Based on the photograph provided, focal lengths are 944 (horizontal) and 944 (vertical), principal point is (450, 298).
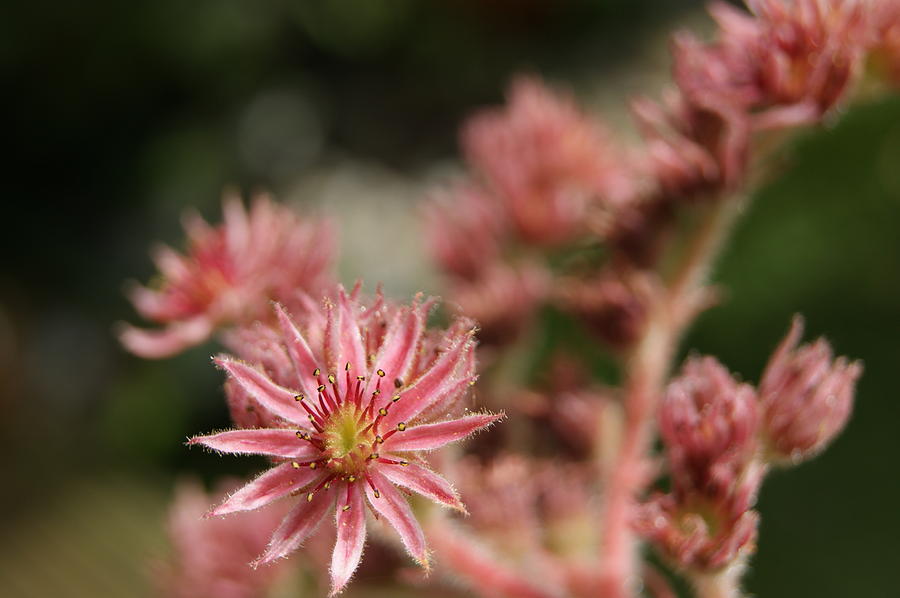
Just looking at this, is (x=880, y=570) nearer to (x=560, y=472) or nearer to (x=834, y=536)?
(x=834, y=536)

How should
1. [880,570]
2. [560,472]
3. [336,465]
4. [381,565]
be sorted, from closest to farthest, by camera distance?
[336,465] → [381,565] → [560,472] → [880,570]

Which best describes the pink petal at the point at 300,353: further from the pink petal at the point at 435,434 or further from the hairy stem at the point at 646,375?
the hairy stem at the point at 646,375

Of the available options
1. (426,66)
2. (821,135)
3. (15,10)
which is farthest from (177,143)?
(821,135)

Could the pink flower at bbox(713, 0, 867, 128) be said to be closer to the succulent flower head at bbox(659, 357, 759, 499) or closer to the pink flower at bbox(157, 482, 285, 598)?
the succulent flower head at bbox(659, 357, 759, 499)

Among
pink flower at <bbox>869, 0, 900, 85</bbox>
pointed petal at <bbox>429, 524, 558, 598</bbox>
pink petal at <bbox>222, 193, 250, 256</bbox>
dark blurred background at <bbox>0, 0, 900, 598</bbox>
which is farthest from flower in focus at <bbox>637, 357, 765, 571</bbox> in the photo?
dark blurred background at <bbox>0, 0, 900, 598</bbox>

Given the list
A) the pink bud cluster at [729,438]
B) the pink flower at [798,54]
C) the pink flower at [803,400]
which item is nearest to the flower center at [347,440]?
the pink bud cluster at [729,438]

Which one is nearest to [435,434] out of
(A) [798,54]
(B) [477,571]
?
(B) [477,571]
